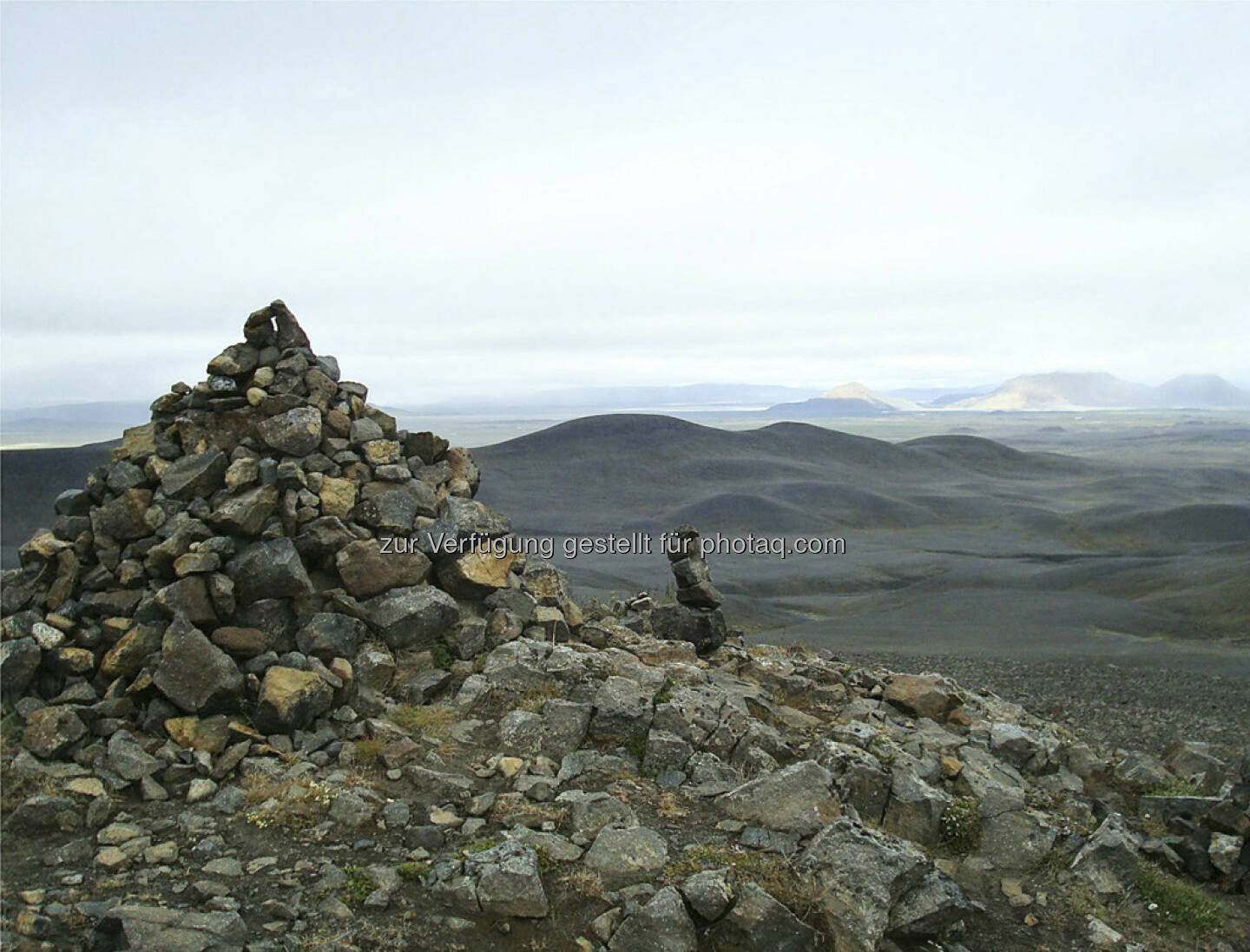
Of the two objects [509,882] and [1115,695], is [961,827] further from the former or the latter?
[1115,695]

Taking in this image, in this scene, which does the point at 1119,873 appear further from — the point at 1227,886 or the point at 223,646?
the point at 223,646

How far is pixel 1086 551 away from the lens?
167 ft

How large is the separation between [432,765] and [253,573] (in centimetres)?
321

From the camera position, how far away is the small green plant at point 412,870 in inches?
268

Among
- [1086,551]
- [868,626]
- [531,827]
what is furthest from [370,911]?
[1086,551]

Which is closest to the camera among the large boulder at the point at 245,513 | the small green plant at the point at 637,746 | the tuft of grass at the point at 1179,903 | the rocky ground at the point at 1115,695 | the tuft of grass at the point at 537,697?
the tuft of grass at the point at 1179,903

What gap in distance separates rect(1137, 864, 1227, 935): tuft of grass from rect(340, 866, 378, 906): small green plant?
6.87 meters

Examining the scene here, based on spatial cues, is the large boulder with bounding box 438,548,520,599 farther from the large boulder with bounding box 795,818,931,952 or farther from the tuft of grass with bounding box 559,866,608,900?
the large boulder with bounding box 795,818,931,952

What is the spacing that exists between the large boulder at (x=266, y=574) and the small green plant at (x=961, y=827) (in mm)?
7487

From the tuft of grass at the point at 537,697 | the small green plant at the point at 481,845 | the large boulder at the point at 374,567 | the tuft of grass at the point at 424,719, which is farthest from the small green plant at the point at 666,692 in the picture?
the large boulder at the point at 374,567

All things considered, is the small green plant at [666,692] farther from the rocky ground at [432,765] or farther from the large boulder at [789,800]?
the large boulder at [789,800]

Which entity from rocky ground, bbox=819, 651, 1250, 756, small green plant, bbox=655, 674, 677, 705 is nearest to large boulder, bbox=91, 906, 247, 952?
small green plant, bbox=655, 674, 677, 705

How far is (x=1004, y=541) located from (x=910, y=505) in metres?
12.8

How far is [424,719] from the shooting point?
9.38 meters
